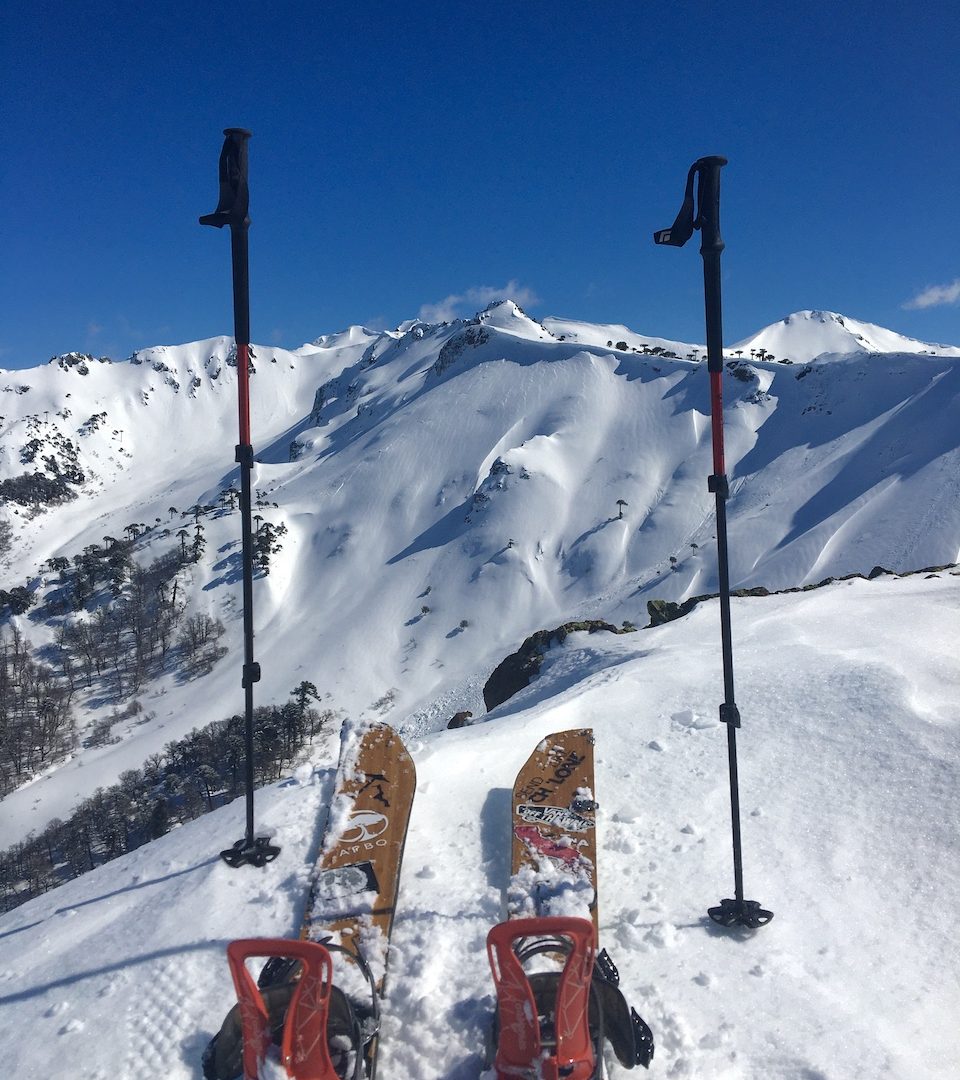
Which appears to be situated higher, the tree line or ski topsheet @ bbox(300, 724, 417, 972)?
ski topsheet @ bbox(300, 724, 417, 972)

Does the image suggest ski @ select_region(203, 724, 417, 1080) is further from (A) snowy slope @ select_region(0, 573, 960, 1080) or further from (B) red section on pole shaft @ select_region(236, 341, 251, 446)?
(B) red section on pole shaft @ select_region(236, 341, 251, 446)

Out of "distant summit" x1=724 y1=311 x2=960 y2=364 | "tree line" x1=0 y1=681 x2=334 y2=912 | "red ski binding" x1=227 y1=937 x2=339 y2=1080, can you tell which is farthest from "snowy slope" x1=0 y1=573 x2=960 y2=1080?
"distant summit" x1=724 y1=311 x2=960 y2=364

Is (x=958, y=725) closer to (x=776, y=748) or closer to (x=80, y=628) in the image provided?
(x=776, y=748)

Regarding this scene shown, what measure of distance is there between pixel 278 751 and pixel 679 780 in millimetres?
Result: 45148

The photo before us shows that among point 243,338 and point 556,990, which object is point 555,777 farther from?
point 243,338

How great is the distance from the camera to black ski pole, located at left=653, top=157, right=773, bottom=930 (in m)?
5.41

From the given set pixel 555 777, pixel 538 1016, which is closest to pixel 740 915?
pixel 538 1016

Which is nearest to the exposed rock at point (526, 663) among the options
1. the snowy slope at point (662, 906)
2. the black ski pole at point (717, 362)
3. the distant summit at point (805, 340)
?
the snowy slope at point (662, 906)

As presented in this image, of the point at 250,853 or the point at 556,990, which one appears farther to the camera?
the point at 250,853

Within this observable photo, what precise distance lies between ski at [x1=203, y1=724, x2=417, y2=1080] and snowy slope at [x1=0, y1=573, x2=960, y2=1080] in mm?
229

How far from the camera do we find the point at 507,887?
5.83 meters

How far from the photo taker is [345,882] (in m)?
5.71

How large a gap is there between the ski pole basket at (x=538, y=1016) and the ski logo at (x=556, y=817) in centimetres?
242

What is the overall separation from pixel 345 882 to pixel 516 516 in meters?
69.4
